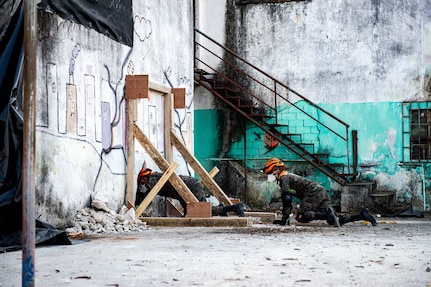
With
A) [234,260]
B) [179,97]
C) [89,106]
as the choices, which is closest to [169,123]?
[179,97]

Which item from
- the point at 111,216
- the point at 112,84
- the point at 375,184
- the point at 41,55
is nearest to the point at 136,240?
the point at 111,216

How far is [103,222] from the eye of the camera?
11.4 meters

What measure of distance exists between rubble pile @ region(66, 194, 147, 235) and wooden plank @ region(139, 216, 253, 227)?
0.30m

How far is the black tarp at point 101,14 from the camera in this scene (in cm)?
1122

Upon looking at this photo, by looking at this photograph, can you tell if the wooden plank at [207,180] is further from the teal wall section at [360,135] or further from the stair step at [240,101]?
the teal wall section at [360,135]

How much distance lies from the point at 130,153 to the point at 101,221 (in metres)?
2.15

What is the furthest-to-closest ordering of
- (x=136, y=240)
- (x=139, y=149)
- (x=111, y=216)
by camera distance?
(x=139, y=149)
(x=111, y=216)
(x=136, y=240)

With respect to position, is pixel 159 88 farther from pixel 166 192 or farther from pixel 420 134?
pixel 420 134

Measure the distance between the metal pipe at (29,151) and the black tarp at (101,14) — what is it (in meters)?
6.78

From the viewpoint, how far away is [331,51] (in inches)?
794

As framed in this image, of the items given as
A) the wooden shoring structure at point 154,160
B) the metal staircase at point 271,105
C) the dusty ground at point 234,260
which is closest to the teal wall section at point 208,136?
the metal staircase at point 271,105

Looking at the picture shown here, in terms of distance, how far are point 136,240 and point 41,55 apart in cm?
293

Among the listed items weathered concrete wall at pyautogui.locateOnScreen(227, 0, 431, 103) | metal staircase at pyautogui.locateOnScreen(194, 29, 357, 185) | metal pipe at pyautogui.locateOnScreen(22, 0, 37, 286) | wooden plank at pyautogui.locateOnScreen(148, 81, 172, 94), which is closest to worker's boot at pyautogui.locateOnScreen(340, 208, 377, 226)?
wooden plank at pyautogui.locateOnScreen(148, 81, 172, 94)

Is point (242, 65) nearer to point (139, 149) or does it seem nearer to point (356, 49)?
point (356, 49)
